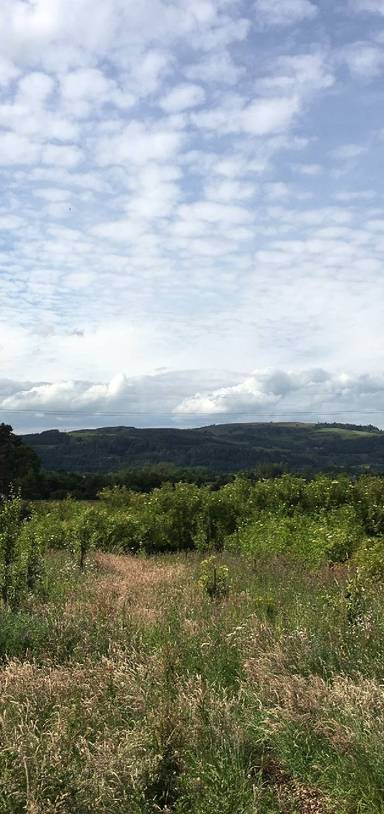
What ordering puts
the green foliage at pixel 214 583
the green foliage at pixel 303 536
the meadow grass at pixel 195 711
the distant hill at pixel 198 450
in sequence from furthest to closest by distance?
1. the distant hill at pixel 198 450
2. the green foliage at pixel 303 536
3. the green foliage at pixel 214 583
4. the meadow grass at pixel 195 711

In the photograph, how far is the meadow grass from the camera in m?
3.75

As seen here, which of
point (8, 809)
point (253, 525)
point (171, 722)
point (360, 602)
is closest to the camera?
point (8, 809)

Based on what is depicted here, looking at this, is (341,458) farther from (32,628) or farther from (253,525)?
(32,628)

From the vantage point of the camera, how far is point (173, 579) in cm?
1088

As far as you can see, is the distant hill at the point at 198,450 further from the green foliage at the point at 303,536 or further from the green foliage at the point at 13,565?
the green foliage at the point at 13,565

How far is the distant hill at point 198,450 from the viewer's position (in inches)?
5502

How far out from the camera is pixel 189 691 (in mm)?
4992

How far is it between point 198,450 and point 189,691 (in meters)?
159

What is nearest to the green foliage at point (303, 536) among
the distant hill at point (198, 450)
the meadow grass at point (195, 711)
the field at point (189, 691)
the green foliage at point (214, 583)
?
the field at point (189, 691)

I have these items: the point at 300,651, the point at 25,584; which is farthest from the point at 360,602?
the point at 25,584

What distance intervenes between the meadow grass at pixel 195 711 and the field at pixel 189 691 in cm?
2

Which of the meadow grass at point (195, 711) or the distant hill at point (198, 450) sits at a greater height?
the meadow grass at point (195, 711)

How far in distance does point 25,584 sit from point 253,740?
5569 mm

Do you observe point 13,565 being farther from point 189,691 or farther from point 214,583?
point 189,691
